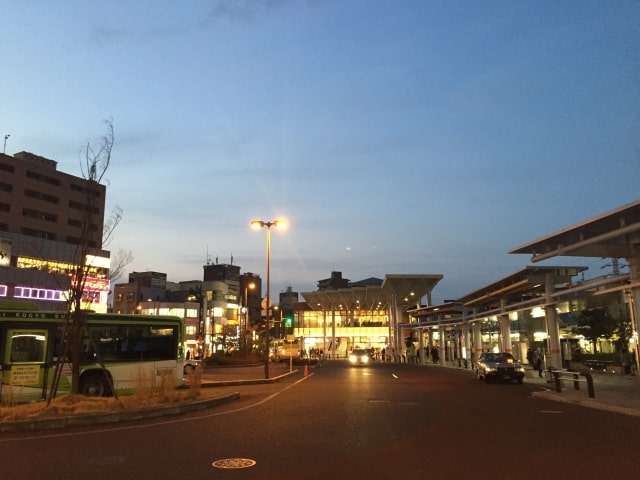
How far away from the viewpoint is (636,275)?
2336 centimetres

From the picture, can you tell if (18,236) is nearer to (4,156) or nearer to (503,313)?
(4,156)

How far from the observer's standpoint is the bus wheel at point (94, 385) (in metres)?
18.3

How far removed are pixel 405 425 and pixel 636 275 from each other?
16.6 metres

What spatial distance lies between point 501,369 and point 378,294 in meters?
54.6


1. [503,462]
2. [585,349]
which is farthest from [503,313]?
[503,462]

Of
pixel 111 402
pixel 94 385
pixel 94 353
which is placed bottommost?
pixel 111 402

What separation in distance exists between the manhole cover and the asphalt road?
0.01 metres

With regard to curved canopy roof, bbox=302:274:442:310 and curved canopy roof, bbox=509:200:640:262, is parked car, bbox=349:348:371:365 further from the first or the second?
curved canopy roof, bbox=509:200:640:262

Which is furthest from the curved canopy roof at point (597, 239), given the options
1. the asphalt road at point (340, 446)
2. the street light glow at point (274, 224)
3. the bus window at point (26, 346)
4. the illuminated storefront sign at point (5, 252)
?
the illuminated storefront sign at point (5, 252)

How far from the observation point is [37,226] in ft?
252

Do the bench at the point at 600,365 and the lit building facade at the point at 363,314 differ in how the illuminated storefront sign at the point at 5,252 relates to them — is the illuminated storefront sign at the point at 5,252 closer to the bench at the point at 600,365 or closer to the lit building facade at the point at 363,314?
the lit building facade at the point at 363,314

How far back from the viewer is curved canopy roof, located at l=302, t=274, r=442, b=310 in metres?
70.6

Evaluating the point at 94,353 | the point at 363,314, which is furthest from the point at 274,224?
the point at 363,314

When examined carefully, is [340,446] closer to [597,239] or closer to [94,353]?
[94,353]
